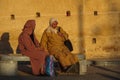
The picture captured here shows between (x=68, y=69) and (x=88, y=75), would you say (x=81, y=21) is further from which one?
(x=88, y=75)

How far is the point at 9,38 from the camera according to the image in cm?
1720

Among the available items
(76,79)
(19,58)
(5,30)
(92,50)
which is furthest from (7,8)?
(76,79)

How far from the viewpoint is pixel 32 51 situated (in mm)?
11781

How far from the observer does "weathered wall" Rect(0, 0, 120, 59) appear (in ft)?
54.8

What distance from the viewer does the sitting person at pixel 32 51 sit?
11594 mm

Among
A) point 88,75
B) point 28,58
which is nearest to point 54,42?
point 28,58

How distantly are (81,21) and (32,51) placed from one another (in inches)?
208

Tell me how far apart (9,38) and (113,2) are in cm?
358

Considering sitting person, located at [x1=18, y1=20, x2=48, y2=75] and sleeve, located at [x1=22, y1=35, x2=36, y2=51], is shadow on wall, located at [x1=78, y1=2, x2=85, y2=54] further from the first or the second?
sleeve, located at [x1=22, y1=35, x2=36, y2=51]

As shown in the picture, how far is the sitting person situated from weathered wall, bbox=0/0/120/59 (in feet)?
15.6

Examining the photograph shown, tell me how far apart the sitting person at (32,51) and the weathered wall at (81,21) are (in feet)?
15.6

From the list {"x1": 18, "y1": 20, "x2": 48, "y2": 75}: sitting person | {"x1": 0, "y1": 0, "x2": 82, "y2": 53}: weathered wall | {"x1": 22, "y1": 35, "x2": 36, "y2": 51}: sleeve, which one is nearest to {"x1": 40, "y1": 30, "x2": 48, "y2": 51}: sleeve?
{"x1": 18, "y1": 20, "x2": 48, "y2": 75}: sitting person

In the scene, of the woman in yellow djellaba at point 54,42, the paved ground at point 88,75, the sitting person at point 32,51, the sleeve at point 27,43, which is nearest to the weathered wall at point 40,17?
the paved ground at point 88,75

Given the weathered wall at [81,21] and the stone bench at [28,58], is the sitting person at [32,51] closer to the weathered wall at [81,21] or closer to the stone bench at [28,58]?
the stone bench at [28,58]
